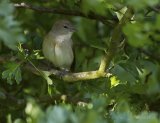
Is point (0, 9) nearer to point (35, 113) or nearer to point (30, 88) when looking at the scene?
point (35, 113)

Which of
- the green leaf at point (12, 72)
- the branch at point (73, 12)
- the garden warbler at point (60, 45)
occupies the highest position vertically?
the branch at point (73, 12)

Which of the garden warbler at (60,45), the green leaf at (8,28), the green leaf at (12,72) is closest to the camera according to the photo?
the green leaf at (8,28)

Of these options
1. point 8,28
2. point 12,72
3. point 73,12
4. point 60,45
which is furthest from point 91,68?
point 8,28

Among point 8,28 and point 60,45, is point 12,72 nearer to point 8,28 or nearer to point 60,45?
point 8,28

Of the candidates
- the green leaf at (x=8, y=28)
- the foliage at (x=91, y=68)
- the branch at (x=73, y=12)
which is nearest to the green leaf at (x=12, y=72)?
the foliage at (x=91, y=68)

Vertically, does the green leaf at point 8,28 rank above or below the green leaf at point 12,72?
above

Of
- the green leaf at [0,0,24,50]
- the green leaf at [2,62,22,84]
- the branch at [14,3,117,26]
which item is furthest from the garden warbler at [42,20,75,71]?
the green leaf at [0,0,24,50]

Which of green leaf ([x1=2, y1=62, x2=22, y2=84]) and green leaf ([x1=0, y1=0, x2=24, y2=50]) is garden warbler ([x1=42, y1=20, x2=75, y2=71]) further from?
green leaf ([x1=0, y1=0, x2=24, y2=50])

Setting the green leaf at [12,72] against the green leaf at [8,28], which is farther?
the green leaf at [12,72]

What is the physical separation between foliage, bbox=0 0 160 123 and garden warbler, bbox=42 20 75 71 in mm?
68

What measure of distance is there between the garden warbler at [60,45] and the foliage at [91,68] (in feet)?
0.22

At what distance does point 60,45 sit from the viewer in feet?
18.3

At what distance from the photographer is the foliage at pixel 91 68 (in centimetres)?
202

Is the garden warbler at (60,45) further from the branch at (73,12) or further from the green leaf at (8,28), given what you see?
the green leaf at (8,28)
